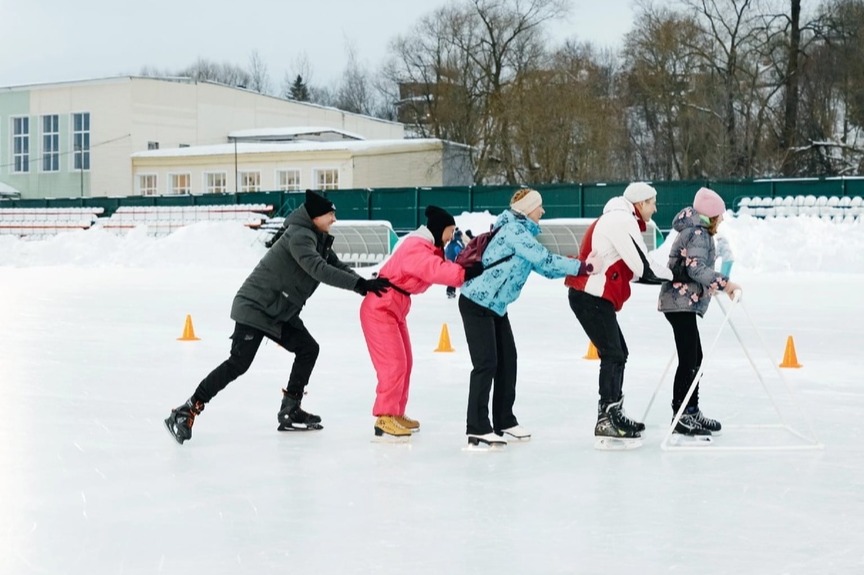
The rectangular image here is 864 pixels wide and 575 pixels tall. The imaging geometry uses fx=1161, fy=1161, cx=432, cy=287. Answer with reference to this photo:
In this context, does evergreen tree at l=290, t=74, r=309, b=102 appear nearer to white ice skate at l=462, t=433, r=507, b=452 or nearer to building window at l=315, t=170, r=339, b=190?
building window at l=315, t=170, r=339, b=190

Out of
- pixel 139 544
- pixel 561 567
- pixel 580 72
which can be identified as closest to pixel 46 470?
pixel 139 544

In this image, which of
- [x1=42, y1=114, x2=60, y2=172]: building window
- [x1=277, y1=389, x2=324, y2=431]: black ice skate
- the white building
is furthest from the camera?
[x1=42, y1=114, x2=60, y2=172]: building window

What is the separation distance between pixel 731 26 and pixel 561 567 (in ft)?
124

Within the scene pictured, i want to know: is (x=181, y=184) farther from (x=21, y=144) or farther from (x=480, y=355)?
(x=480, y=355)

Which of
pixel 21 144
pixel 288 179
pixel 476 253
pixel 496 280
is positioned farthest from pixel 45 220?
pixel 496 280

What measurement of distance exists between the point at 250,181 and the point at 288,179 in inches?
71.6

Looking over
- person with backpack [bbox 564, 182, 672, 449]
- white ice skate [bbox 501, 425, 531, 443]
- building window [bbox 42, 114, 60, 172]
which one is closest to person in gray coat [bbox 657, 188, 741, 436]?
person with backpack [bbox 564, 182, 672, 449]

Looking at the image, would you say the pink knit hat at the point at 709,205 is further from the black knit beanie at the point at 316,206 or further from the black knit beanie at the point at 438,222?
the black knit beanie at the point at 316,206

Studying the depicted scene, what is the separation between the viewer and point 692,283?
21.9 ft

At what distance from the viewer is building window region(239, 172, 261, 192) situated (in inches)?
1752

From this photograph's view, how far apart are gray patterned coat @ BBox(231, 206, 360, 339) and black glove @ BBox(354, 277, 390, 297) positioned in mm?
57

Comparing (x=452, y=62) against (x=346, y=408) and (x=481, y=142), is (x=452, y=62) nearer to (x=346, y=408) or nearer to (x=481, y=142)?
(x=481, y=142)

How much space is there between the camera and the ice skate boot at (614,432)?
660 cm

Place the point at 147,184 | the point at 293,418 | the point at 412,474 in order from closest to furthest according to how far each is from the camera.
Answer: the point at 412,474
the point at 293,418
the point at 147,184
